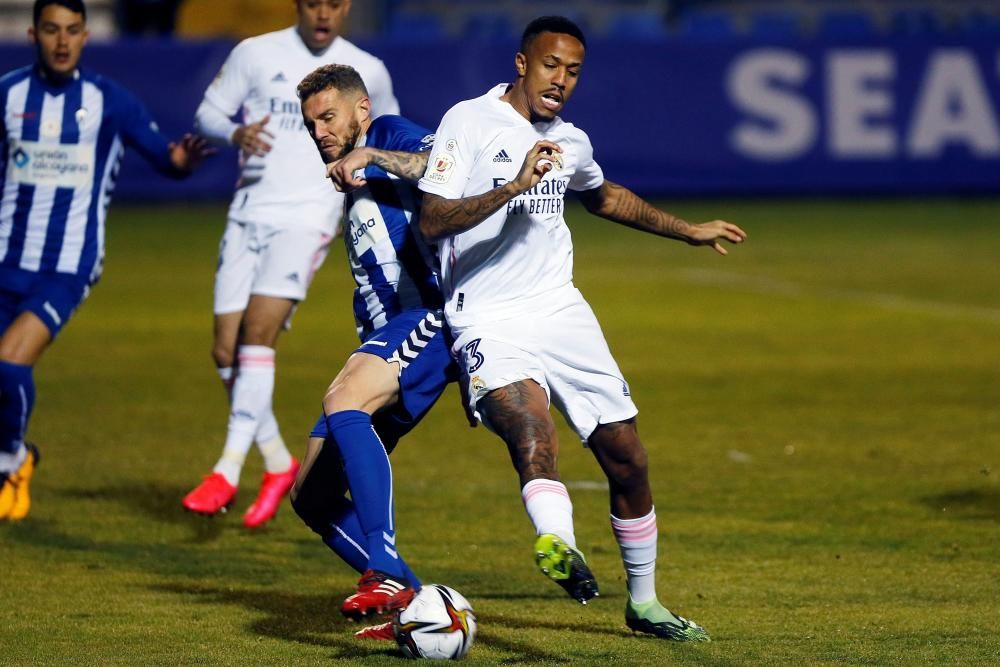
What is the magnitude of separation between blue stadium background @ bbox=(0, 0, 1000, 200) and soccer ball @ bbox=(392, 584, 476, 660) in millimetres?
16749

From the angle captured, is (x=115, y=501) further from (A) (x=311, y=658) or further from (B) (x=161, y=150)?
(A) (x=311, y=658)

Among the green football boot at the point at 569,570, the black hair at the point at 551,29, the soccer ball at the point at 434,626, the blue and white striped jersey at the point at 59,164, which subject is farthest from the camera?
the blue and white striped jersey at the point at 59,164

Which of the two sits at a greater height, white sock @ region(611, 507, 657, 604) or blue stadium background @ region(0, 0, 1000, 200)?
white sock @ region(611, 507, 657, 604)

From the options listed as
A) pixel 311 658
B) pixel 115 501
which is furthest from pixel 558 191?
pixel 115 501

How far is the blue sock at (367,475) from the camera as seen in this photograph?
16.7ft

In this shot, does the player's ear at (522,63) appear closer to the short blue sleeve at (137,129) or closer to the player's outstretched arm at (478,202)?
the player's outstretched arm at (478,202)

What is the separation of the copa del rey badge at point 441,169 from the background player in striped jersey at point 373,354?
18cm

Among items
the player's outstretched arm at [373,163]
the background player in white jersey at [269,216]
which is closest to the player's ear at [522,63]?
the player's outstretched arm at [373,163]

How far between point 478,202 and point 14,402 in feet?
10.3

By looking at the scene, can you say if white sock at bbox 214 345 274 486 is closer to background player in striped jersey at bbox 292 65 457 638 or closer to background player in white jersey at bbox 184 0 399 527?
background player in white jersey at bbox 184 0 399 527

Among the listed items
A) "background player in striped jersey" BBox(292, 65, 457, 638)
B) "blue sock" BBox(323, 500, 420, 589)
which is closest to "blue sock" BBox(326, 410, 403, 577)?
"background player in striped jersey" BBox(292, 65, 457, 638)

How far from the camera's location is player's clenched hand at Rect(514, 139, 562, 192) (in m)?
4.82

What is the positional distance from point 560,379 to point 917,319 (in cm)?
931

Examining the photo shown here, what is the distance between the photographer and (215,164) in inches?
880
